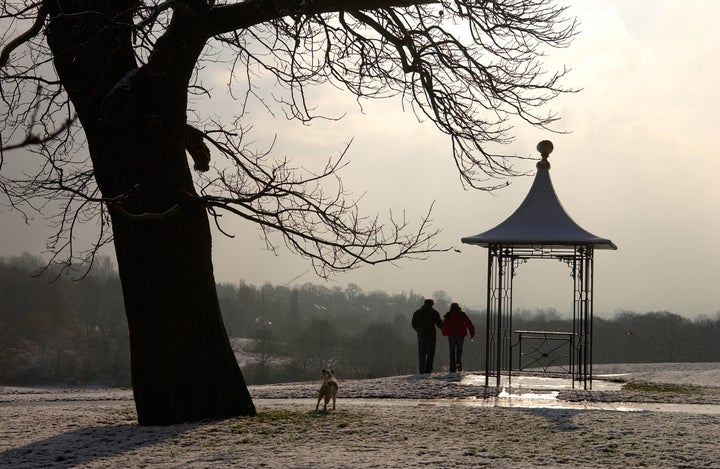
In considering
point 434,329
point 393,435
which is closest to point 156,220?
point 393,435

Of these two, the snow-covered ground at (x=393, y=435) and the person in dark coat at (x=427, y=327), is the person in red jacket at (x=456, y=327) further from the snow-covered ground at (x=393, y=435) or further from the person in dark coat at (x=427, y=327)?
the snow-covered ground at (x=393, y=435)

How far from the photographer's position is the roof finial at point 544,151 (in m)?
17.4

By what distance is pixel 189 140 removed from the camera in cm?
1280

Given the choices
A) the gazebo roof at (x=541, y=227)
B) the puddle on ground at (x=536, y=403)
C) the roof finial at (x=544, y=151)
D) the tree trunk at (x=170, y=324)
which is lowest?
the puddle on ground at (x=536, y=403)

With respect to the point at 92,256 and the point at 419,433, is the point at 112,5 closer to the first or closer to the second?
the point at 92,256

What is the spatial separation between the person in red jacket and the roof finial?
3.96 metres

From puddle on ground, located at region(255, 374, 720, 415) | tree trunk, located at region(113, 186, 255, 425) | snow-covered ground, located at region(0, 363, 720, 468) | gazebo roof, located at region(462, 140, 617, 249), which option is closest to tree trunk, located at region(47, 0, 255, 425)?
tree trunk, located at region(113, 186, 255, 425)

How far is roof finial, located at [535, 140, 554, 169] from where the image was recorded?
17.4 metres

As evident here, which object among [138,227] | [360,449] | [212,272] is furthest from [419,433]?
[138,227]

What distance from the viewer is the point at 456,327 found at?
1997 centimetres

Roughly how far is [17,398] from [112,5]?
28.1 ft

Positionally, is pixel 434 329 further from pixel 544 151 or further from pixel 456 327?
pixel 544 151

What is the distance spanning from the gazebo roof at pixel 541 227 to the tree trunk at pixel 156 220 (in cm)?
648

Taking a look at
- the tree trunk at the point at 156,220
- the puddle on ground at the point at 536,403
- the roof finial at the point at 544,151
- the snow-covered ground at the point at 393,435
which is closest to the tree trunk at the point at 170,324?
the tree trunk at the point at 156,220
